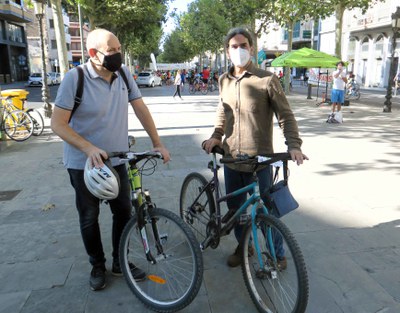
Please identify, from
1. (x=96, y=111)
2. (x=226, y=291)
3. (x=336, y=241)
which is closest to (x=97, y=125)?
(x=96, y=111)

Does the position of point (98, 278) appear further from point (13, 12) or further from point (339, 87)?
point (13, 12)

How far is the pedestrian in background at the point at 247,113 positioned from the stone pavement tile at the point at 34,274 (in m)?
1.48

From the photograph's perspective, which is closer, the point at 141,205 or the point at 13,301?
the point at 141,205

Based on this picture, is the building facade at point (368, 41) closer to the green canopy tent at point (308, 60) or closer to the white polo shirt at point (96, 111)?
the green canopy tent at point (308, 60)

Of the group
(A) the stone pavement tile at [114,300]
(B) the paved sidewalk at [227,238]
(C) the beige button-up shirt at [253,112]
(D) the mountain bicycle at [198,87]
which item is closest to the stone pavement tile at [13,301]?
(B) the paved sidewalk at [227,238]

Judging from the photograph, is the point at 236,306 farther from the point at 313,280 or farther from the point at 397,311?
the point at 397,311

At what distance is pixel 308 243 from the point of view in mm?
3648

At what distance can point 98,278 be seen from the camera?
9.79 ft

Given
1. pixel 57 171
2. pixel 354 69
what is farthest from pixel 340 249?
pixel 354 69

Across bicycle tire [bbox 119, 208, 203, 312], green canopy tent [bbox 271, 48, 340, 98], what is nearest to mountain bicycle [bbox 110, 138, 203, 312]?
bicycle tire [bbox 119, 208, 203, 312]

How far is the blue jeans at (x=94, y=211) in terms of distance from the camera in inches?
111

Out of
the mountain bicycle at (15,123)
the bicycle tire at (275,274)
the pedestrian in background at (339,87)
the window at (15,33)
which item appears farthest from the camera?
the window at (15,33)

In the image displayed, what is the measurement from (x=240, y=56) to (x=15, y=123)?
767 cm

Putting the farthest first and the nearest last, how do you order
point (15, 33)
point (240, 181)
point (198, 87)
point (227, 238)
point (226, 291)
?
point (15, 33) → point (198, 87) → point (227, 238) → point (240, 181) → point (226, 291)
